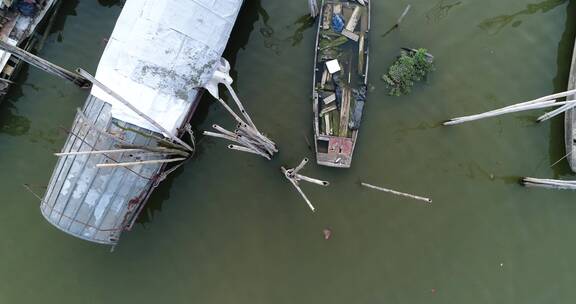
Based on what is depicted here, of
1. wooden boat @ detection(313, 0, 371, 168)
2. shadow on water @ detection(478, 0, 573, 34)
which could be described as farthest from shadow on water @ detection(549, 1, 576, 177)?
wooden boat @ detection(313, 0, 371, 168)

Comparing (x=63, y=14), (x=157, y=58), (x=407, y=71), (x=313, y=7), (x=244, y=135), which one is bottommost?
(x=244, y=135)

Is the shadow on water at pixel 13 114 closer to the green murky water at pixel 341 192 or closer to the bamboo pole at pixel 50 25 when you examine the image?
the green murky water at pixel 341 192

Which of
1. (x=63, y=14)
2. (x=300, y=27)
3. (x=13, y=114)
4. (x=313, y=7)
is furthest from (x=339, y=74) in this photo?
(x=13, y=114)

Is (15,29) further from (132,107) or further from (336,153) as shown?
(336,153)

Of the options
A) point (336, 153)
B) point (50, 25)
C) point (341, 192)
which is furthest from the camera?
point (50, 25)

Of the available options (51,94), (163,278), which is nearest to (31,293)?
(163,278)

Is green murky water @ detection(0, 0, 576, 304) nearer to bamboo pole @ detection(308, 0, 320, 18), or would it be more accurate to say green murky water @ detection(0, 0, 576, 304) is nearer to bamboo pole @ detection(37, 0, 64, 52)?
bamboo pole @ detection(37, 0, 64, 52)

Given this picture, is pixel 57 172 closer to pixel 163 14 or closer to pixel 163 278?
pixel 163 278
